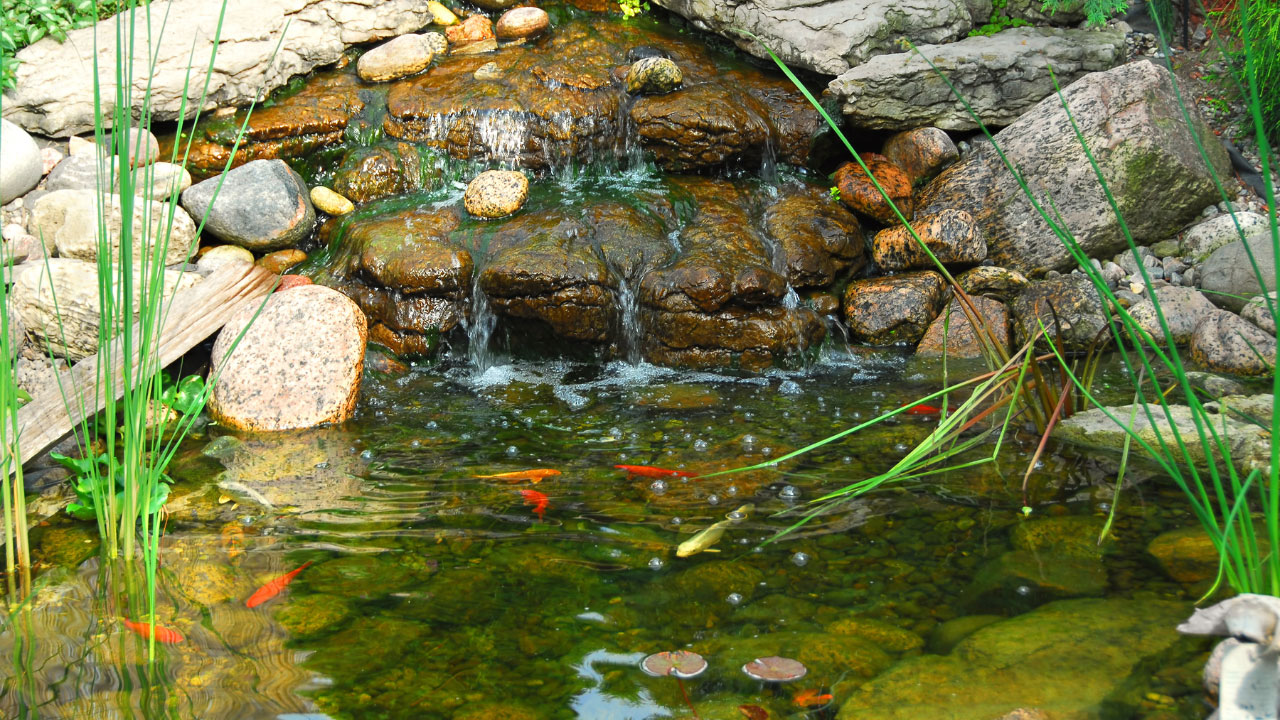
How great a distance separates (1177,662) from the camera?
218 centimetres

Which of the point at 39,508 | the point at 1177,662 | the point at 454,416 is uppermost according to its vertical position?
the point at 1177,662

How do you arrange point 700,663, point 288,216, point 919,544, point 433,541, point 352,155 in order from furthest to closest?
point 352,155 → point 288,216 → point 433,541 → point 919,544 → point 700,663

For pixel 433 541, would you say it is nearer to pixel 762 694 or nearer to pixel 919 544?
pixel 762 694

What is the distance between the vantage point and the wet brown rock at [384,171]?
7.72 m

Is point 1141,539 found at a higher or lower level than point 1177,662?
lower

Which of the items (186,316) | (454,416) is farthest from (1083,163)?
(186,316)

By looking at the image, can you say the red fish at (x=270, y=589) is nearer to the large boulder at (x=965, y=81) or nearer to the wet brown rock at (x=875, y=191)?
the wet brown rock at (x=875, y=191)

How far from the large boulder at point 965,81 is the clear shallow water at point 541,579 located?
421 cm

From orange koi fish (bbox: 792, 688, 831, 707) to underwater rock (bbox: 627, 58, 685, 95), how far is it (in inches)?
273

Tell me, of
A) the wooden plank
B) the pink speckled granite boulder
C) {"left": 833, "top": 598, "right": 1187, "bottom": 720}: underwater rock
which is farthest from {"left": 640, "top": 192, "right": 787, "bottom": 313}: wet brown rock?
{"left": 833, "top": 598, "right": 1187, "bottom": 720}: underwater rock

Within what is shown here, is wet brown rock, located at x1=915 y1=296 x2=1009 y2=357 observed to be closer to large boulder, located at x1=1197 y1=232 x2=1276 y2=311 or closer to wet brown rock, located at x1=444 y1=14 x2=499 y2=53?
large boulder, located at x1=1197 y1=232 x2=1276 y2=311

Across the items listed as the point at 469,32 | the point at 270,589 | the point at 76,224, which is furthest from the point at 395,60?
the point at 270,589

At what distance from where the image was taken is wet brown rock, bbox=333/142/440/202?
772 centimetres

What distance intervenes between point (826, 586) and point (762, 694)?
66cm
